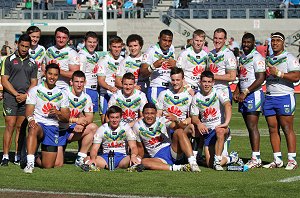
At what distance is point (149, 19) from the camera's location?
41125 mm

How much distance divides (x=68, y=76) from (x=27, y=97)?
1.37 meters

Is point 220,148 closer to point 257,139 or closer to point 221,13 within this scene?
point 257,139

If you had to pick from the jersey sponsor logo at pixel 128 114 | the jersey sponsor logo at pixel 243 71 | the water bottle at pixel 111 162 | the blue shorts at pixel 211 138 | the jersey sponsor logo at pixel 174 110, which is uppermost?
the jersey sponsor logo at pixel 243 71

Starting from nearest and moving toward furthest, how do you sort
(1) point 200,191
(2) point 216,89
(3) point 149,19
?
(1) point 200,191 → (2) point 216,89 → (3) point 149,19

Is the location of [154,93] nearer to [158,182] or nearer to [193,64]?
[193,64]

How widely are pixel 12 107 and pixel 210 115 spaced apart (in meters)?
3.17

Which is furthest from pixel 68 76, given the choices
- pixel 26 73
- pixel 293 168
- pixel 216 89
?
pixel 293 168

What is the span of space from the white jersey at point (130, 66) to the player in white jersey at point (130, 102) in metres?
0.71

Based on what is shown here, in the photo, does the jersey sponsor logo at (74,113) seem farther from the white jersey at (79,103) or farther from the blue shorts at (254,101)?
the blue shorts at (254,101)

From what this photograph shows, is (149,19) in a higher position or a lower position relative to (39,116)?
higher

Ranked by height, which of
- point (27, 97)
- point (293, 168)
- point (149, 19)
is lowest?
point (293, 168)

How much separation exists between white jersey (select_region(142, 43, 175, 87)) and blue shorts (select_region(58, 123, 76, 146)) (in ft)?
5.57

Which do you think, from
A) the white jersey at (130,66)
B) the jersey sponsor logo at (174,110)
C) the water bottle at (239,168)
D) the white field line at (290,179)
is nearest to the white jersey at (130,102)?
the jersey sponsor logo at (174,110)

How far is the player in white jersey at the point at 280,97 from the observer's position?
12.7 meters
